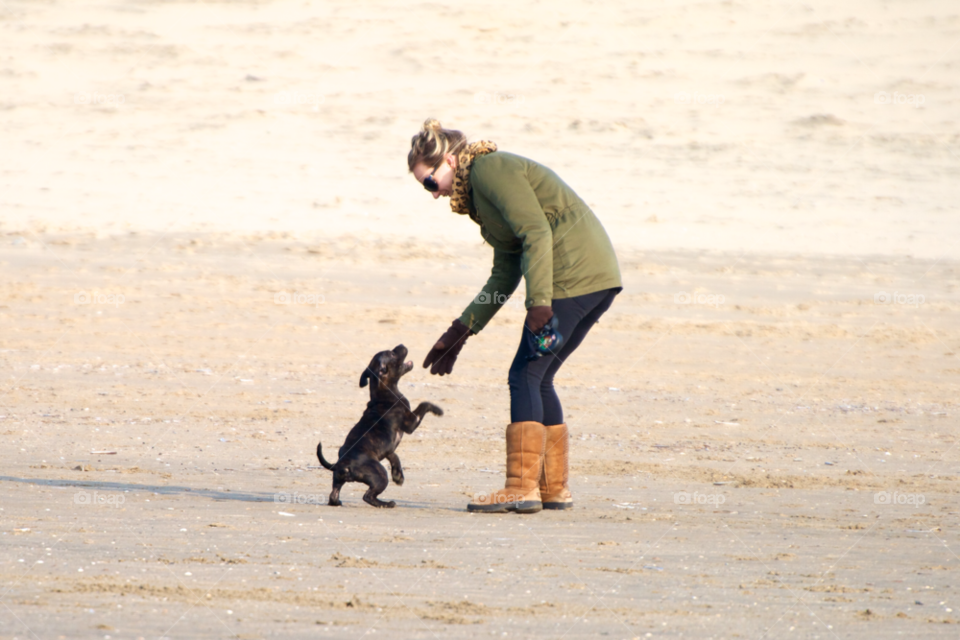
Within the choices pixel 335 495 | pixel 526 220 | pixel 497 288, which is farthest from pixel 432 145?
pixel 335 495

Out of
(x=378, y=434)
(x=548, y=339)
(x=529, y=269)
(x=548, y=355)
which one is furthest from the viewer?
(x=378, y=434)

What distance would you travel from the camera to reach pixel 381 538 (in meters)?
5.02

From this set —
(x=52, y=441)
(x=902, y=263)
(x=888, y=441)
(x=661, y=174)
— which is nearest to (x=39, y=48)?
(x=661, y=174)

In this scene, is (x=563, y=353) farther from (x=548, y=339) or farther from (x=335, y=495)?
(x=335, y=495)

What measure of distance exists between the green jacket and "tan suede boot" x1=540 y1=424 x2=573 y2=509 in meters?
0.75

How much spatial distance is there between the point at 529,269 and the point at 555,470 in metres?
1.13

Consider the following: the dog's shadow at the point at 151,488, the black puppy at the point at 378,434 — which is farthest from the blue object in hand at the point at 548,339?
the dog's shadow at the point at 151,488

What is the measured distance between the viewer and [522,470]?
18.4 ft

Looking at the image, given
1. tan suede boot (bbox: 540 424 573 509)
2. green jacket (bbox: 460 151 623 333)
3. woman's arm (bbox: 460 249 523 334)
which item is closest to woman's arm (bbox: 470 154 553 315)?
green jacket (bbox: 460 151 623 333)

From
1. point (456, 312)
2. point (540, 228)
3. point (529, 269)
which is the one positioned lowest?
point (456, 312)

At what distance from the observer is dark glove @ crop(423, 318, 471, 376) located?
229 inches

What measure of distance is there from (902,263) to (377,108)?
33.2ft

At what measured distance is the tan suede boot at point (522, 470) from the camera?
5.61m

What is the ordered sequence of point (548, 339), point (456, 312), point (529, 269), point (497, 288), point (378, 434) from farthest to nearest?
1. point (456, 312)
2. point (378, 434)
3. point (497, 288)
4. point (548, 339)
5. point (529, 269)
